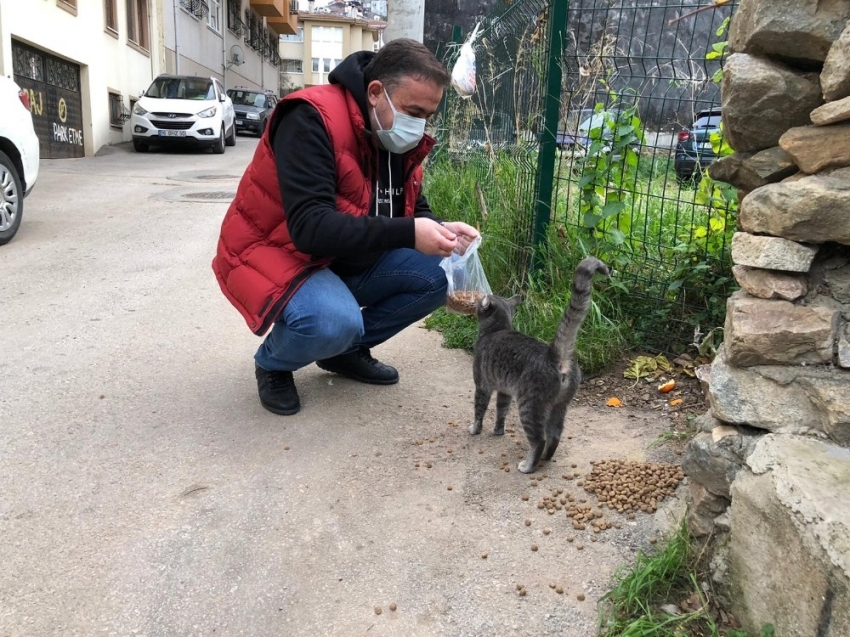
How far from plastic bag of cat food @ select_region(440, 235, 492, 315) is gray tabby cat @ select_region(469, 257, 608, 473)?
0.42m

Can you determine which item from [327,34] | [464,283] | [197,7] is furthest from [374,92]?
[327,34]

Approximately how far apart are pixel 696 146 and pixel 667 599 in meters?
2.66

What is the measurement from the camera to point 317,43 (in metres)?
58.6

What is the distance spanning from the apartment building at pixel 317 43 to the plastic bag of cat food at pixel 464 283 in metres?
56.5

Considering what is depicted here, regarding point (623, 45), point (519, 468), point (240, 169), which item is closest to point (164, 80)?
point (240, 169)

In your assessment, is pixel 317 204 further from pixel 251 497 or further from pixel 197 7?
pixel 197 7

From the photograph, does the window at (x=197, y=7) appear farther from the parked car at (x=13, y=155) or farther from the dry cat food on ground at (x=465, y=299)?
the dry cat food on ground at (x=465, y=299)

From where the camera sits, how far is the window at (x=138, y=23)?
1942 centimetres

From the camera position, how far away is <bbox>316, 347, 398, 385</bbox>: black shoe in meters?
3.81

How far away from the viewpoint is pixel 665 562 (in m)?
2.15

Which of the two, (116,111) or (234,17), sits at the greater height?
(234,17)

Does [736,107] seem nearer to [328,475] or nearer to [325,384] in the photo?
[328,475]

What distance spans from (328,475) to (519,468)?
2.64 feet

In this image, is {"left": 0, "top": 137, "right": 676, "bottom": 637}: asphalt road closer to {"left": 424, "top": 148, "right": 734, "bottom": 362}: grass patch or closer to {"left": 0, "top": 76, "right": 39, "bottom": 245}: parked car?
{"left": 424, "top": 148, "right": 734, "bottom": 362}: grass patch
